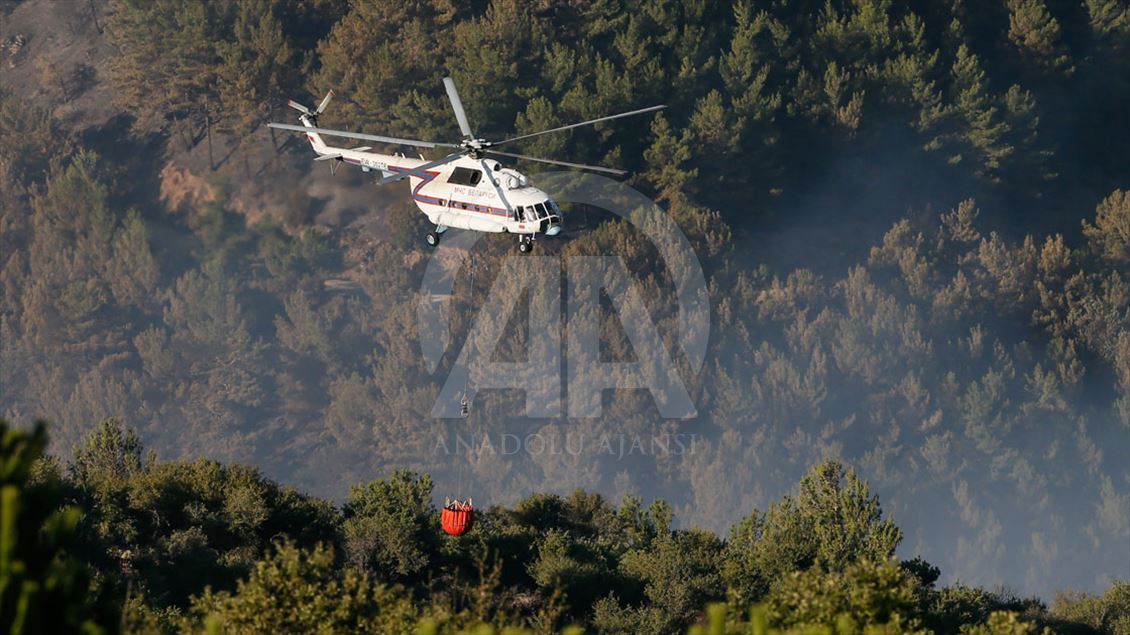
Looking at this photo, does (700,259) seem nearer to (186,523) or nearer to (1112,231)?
(1112,231)

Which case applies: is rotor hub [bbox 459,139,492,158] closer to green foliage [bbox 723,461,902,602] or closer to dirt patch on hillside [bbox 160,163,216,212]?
green foliage [bbox 723,461,902,602]

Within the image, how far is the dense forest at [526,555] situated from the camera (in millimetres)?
40562

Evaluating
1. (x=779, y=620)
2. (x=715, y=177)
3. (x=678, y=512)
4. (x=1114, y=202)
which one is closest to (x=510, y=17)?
(x=715, y=177)

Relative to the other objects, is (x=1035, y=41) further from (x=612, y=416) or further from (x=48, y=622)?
(x=48, y=622)

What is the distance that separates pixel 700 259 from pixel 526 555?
56104 mm

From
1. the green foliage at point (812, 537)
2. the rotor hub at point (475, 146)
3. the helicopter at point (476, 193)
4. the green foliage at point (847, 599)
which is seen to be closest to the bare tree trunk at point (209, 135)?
the helicopter at point (476, 193)

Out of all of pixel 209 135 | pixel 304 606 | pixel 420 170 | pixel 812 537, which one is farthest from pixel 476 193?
pixel 209 135

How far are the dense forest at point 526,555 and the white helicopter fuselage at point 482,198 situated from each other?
8.20m

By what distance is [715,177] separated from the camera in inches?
4274

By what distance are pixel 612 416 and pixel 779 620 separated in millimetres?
74353

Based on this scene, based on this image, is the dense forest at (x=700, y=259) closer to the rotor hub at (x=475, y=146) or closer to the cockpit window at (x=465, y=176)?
the cockpit window at (x=465, y=176)

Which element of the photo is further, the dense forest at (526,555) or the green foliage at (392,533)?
the green foliage at (392,533)

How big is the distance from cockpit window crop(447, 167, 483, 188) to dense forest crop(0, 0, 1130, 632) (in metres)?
48.7

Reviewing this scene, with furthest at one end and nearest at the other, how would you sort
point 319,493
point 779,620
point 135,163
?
point 135,163, point 319,493, point 779,620
